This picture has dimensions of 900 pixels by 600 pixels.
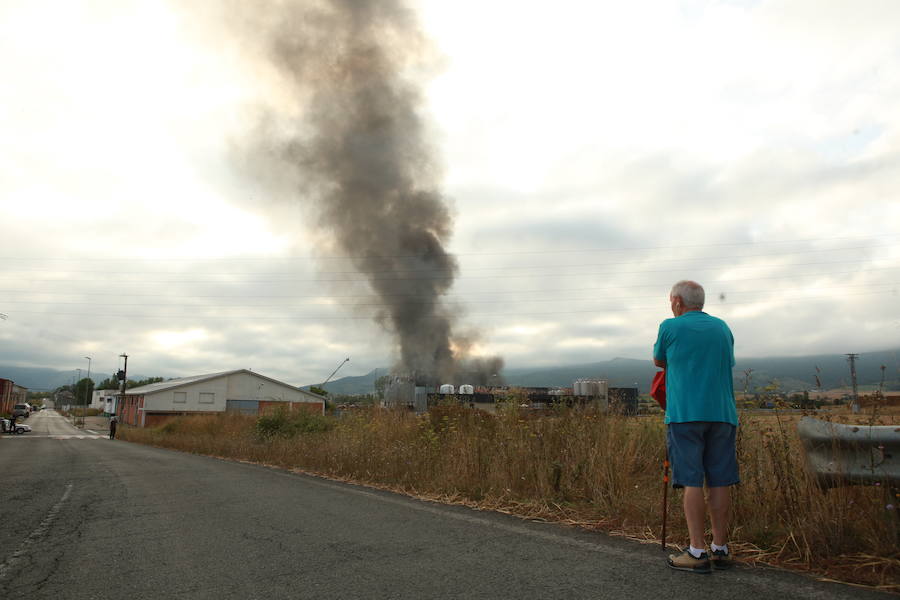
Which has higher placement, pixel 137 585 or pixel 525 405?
pixel 525 405

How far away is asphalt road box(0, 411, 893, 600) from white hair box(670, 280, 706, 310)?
5.41ft

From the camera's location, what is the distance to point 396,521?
5152 millimetres

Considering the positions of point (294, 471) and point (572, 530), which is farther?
point (294, 471)

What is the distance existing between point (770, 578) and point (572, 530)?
1620mm

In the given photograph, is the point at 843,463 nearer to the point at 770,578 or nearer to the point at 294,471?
the point at 770,578

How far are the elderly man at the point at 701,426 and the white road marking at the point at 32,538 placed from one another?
448cm

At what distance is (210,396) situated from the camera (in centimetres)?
5900

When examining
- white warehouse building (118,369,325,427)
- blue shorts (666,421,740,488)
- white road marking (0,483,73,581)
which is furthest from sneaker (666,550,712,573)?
white warehouse building (118,369,325,427)

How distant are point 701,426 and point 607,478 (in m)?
1.96

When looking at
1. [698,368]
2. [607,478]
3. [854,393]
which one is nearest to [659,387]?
[698,368]

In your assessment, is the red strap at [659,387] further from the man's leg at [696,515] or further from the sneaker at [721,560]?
the sneaker at [721,560]

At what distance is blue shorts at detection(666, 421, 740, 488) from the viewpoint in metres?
3.50

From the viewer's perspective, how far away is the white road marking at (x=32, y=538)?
4.04 metres

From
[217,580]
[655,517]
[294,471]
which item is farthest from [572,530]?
[294,471]
